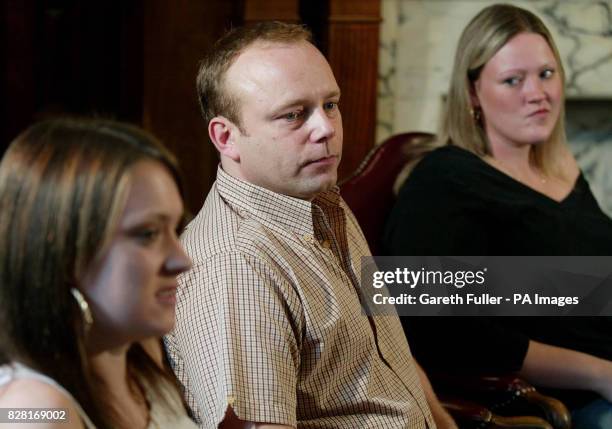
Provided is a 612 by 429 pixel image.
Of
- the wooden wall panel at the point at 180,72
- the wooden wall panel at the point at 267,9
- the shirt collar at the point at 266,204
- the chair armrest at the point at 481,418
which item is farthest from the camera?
the wooden wall panel at the point at 180,72

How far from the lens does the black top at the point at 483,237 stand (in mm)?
2076

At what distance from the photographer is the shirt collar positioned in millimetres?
1558

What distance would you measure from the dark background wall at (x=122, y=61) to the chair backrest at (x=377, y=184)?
625 mm

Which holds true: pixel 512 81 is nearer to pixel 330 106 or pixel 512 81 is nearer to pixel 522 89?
pixel 522 89

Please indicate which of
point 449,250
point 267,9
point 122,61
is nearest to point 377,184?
point 449,250

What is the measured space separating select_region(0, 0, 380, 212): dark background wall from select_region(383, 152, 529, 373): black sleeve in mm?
842

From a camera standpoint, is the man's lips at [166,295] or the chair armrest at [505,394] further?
the chair armrest at [505,394]

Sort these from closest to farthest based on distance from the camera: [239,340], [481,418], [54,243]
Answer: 1. [54,243]
2. [239,340]
3. [481,418]

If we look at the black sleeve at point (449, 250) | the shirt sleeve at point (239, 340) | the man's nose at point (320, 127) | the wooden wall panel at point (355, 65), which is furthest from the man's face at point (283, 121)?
the wooden wall panel at point (355, 65)

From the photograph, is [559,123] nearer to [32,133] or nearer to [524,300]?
[524,300]

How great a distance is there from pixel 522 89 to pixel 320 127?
2.96ft

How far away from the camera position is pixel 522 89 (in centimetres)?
234

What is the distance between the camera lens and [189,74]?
3.15 metres

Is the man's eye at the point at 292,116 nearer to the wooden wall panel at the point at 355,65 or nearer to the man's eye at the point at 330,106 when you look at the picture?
the man's eye at the point at 330,106
